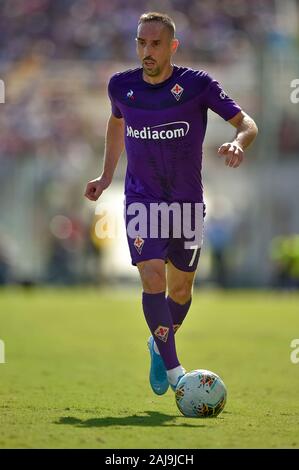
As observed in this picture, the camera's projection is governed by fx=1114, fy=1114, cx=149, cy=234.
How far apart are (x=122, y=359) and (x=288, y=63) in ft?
55.5

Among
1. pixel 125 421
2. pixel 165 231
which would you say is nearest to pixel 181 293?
Result: pixel 165 231

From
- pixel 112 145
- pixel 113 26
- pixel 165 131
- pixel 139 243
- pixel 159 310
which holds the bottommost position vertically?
pixel 159 310

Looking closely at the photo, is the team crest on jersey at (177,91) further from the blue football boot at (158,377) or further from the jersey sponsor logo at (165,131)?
the blue football boot at (158,377)

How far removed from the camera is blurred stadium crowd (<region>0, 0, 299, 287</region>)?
26516 millimetres

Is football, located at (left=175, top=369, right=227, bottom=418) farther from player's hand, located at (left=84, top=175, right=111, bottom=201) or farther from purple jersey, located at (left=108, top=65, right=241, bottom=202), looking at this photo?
player's hand, located at (left=84, top=175, right=111, bottom=201)

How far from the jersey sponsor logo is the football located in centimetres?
162

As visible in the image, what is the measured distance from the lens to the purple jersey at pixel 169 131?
7438 mm

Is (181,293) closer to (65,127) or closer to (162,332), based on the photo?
(162,332)

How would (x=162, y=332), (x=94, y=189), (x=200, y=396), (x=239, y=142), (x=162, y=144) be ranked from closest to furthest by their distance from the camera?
(x=200, y=396) → (x=239, y=142) → (x=162, y=332) → (x=162, y=144) → (x=94, y=189)

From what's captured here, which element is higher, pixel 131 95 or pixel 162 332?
pixel 131 95

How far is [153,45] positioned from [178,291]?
173cm

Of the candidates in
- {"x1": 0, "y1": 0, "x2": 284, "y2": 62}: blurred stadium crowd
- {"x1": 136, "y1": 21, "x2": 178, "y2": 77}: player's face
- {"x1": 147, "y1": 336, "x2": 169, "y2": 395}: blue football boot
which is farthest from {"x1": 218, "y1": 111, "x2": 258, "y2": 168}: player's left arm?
{"x1": 0, "y1": 0, "x2": 284, "y2": 62}: blurred stadium crowd

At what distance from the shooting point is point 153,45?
7.30 metres

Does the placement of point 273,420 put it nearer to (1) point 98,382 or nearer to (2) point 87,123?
(1) point 98,382
